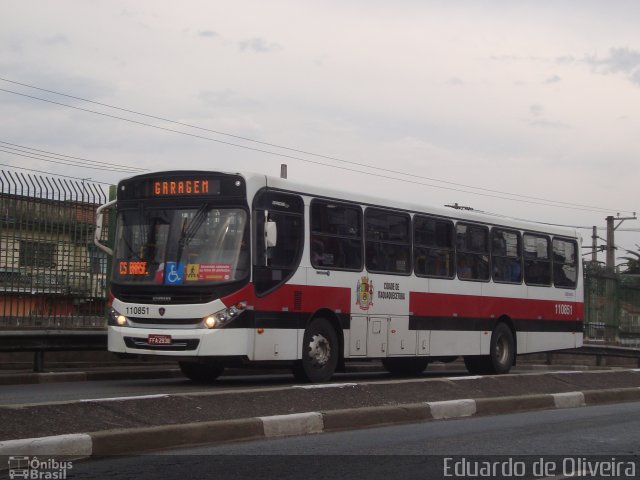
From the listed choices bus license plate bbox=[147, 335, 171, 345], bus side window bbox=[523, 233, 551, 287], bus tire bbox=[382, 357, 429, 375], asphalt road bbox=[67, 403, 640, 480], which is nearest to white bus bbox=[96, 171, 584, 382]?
bus license plate bbox=[147, 335, 171, 345]

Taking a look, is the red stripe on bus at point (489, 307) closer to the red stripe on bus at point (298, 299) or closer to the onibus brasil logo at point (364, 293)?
the onibus brasil logo at point (364, 293)

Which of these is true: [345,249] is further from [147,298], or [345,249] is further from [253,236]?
[147,298]

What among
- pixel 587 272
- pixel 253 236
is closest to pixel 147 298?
pixel 253 236

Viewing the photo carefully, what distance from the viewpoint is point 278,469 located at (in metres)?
7.74

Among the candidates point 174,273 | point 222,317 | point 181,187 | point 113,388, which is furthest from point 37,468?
point 181,187

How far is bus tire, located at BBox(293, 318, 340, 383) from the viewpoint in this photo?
14.8 m

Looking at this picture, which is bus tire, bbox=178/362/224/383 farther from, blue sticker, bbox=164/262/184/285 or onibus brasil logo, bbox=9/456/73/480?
onibus brasil logo, bbox=9/456/73/480

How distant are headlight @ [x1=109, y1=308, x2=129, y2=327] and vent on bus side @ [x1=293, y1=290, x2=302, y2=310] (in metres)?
2.37

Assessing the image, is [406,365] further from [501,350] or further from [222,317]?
[222,317]

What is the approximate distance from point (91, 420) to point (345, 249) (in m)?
7.50

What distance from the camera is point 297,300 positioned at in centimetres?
1462

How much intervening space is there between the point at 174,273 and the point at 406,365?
685 centimetres

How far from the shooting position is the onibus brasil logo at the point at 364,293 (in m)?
15.8

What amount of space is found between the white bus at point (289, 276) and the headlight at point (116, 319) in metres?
0.02
